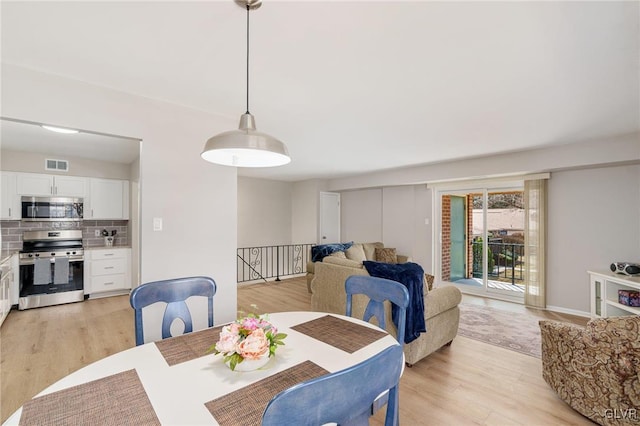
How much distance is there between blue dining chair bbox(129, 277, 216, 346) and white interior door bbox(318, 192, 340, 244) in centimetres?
527

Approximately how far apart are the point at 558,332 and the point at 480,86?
1.98 m

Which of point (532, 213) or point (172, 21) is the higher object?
point (172, 21)

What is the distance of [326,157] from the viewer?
480 cm

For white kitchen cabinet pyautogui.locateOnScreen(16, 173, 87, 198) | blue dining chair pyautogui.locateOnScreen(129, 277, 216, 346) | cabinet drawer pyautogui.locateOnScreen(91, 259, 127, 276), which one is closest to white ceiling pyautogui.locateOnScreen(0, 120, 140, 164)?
white kitchen cabinet pyautogui.locateOnScreen(16, 173, 87, 198)

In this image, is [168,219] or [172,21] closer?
[172,21]

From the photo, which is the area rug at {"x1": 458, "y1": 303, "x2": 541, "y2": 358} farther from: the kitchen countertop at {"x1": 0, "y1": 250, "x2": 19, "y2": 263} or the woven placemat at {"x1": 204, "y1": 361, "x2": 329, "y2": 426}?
the kitchen countertop at {"x1": 0, "y1": 250, "x2": 19, "y2": 263}

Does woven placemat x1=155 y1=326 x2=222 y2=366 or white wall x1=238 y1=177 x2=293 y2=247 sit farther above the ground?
white wall x1=238 y1=177 x2=293 y2=247

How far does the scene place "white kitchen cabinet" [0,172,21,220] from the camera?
4.34m

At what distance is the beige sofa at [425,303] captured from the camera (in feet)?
9.16

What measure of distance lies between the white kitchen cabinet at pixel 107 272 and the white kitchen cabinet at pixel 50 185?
105cm

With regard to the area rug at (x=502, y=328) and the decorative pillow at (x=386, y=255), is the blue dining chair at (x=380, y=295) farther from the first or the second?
the decorative pillow at (x=386, y=255)

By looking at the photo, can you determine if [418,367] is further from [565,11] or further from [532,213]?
[532,213]

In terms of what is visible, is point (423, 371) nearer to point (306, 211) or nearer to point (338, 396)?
point (338, 396)

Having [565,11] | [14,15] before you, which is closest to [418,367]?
[565,11]
